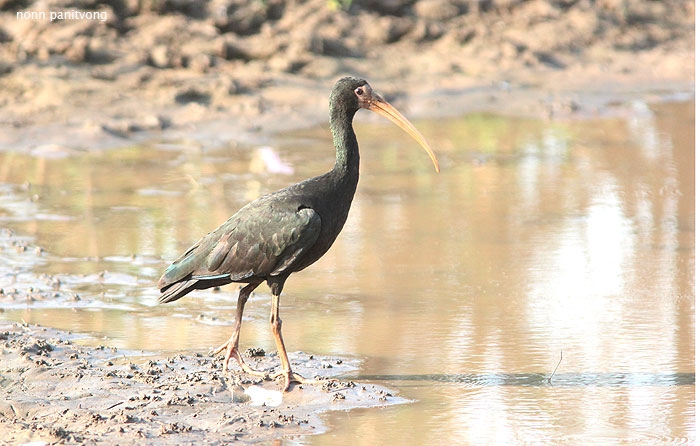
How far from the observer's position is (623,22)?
1905 cm

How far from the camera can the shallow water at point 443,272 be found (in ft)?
20.8

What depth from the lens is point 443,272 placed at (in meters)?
8.80

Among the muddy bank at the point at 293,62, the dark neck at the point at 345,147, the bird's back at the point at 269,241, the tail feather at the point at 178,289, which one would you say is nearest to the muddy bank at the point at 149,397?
the tail feather at the point at 178,289

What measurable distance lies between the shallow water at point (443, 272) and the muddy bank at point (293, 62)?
91 cm

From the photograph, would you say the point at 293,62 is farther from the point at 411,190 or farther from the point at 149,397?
the point at 149,397

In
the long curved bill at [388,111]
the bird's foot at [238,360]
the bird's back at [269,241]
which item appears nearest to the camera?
the bird's back at [269,241]

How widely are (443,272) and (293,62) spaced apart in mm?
7275

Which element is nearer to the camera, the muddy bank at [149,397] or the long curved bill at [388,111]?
the muddy bank at [149,397]

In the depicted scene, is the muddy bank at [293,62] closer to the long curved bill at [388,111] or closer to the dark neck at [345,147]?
the long curved bill at [388,111]

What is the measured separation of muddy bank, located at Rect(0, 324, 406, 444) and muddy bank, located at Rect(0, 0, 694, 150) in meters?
6.50

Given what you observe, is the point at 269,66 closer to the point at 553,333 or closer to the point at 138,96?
the point at 138,96

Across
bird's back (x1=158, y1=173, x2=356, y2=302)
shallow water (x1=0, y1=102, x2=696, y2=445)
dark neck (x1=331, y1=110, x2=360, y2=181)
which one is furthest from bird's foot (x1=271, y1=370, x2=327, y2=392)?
dark neck (x1=331, y1=110, x2=360, y2=181)

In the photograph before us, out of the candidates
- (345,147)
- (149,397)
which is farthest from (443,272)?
(149,397)

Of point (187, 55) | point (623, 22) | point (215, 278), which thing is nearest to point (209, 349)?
point (215, 278)
